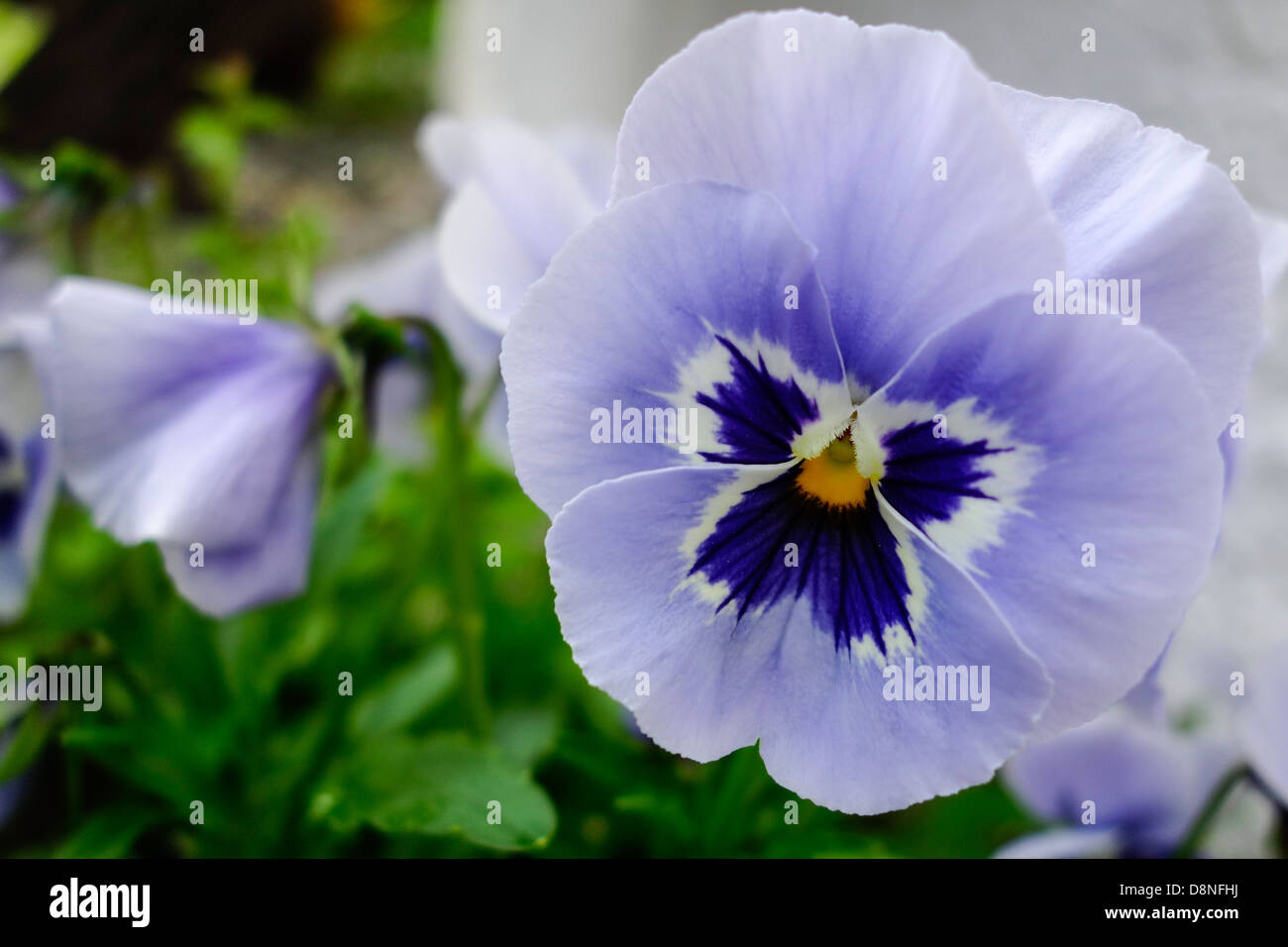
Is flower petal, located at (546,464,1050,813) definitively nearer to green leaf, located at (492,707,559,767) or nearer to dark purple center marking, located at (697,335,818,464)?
dark purple center marking, located at (697,335,818,464)

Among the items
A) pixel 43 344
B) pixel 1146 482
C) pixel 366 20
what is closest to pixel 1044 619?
pixel 1146 482

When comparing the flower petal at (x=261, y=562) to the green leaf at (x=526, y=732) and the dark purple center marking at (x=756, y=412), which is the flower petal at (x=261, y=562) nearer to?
the green leaf at (x=526, y=732)

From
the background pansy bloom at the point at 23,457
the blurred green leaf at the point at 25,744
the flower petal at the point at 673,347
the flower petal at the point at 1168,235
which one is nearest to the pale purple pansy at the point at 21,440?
the background pansy bloom at the point at 23,457

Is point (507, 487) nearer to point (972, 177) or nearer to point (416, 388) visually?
point (416, 388)

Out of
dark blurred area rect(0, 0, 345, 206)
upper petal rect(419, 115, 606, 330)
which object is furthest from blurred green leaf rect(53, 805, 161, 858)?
dark blurred area rect(0, 0, 345, 206)

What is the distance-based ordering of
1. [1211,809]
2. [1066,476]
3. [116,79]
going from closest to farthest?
[1066,476], [1211,809], [116,79]

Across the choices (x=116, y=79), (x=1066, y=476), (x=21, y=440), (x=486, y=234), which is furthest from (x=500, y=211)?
(x=116, y=79)

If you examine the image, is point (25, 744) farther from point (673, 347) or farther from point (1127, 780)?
point (1127, 780)

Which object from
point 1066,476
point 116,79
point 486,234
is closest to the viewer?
point 1066,476
